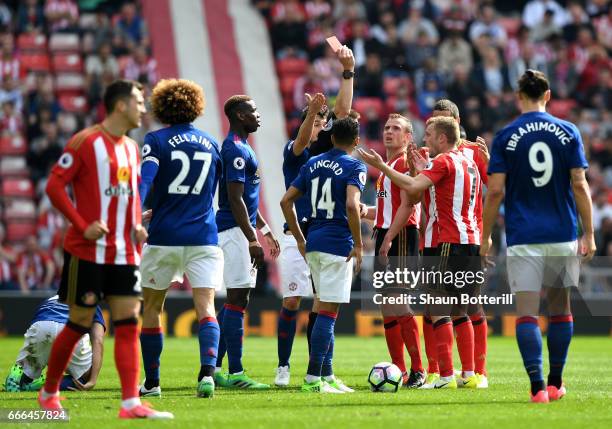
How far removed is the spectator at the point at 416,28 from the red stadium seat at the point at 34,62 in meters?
8.39

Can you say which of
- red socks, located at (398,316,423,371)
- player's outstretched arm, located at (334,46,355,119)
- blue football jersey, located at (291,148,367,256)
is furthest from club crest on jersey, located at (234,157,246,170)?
red socks, located at (398,316,423,371)

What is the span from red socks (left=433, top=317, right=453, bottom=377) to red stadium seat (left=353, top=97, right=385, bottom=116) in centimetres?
1505

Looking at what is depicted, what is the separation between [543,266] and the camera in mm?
8328

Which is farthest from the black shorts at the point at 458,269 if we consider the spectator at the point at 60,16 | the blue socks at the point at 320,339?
the spectator at the point at 60,16

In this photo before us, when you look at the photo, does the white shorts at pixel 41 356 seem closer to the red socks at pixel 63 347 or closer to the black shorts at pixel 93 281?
the red socks at pixel 63 347

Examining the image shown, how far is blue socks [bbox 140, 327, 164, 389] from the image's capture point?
894cm

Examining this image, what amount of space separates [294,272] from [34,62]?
55.1 feet

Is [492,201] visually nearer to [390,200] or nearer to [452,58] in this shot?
[390,200]

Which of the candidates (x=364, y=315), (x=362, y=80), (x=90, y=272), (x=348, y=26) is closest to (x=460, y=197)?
(x=90, y=272)

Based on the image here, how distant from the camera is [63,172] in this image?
24.2 feet

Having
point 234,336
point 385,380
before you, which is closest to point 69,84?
point 234,336

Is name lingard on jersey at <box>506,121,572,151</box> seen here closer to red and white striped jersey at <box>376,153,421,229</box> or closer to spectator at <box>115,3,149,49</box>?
red and white striped jersey at <box>376,153,421,229</box>

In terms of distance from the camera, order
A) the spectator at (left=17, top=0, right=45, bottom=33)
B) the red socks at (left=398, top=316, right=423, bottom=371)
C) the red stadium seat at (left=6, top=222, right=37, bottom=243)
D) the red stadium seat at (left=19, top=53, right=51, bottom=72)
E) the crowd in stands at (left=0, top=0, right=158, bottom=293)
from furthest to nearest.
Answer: the spectator at (left=17, top=0, right=45, bottom=33)
the red stadium seat at (left=19, top=53, right=51, bottom=72)
the red stadium seat at (left=6, top=222, right=37, bottom=243)
the crowd in stands at (left=0, top=0, right=158, bottom=293)
the red socks at (left=398, top=316, right=423, bottom=371)

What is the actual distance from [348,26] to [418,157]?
17.6 m
